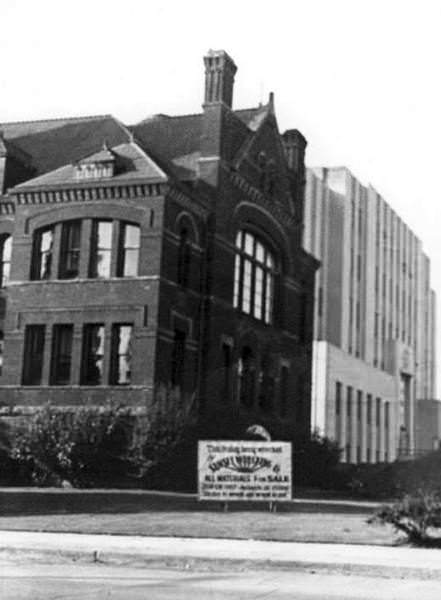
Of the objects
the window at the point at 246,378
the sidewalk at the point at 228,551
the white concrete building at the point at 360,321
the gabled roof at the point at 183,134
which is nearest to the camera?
the sidewalk at the point at 228,551

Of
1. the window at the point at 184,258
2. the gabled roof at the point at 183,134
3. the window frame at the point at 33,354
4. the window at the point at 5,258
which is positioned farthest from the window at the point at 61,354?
the gabled roof at the point at 183,134

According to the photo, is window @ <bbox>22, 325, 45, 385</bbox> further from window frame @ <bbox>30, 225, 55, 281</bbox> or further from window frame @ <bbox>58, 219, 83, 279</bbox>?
window frame @ <bbox>58, 219, 83, 279</bbox>

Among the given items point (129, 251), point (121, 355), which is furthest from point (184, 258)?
point (121, 355)

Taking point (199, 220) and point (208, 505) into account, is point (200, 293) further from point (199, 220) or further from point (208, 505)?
point (208, 505)

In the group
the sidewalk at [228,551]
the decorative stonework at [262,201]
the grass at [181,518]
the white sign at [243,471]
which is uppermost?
the decorative stonework at [262,201]

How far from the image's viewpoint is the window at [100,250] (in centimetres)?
3591

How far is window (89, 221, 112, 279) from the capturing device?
118 feet

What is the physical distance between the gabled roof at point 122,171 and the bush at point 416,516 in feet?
66.9

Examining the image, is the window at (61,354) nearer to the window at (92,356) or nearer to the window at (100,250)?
the window at (92,356)

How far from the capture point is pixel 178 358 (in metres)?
37.0

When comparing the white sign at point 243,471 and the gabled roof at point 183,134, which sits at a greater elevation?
the gabled roof at point 183,134

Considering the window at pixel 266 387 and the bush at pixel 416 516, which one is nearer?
the bush at pixel 416 516

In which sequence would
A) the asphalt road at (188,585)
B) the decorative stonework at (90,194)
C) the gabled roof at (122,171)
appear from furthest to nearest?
the gabled roof at (122,171) → the decorative stonework at (90,194) → the asphalt road at (188,585)

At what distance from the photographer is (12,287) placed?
120 ft
